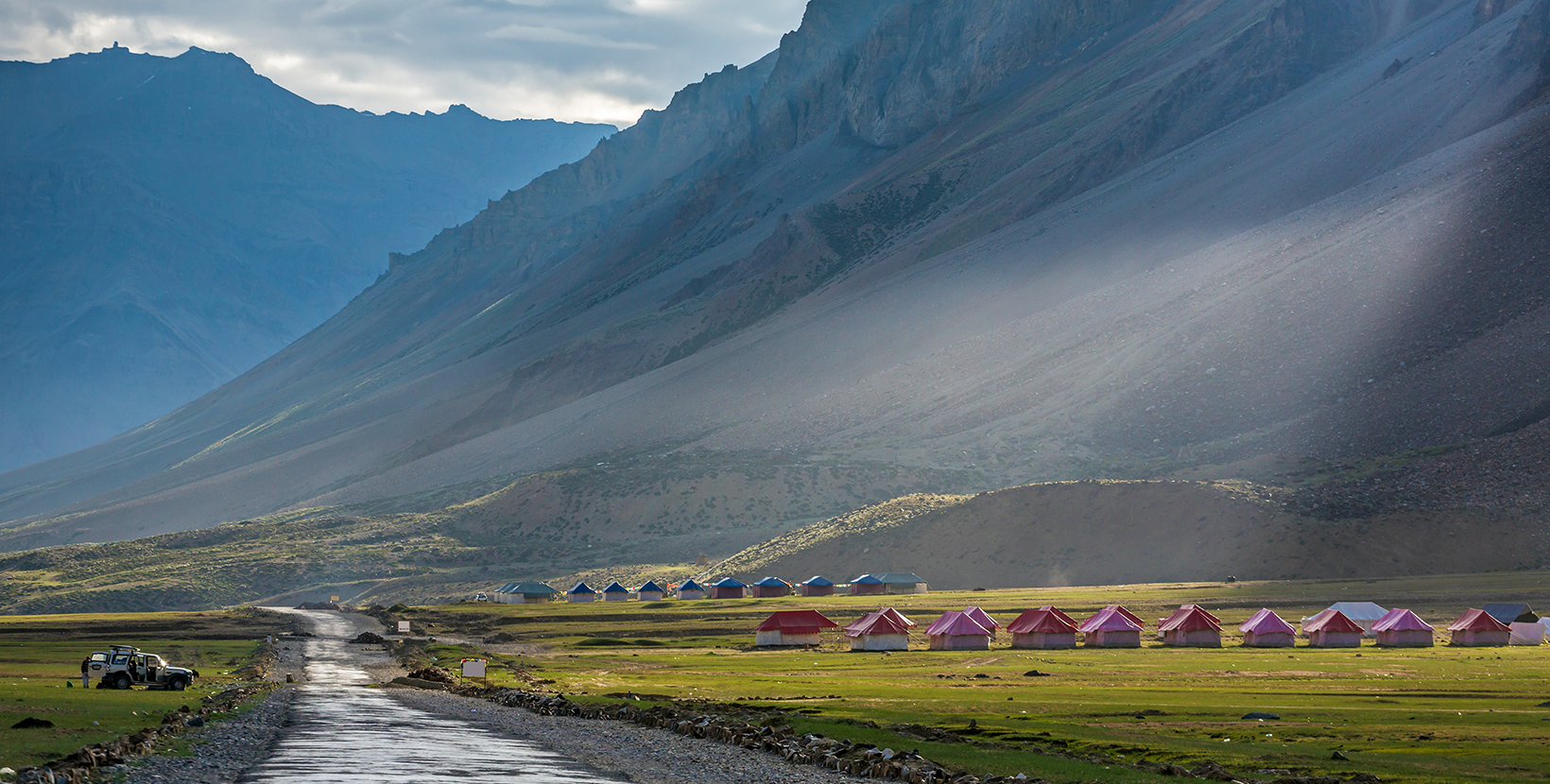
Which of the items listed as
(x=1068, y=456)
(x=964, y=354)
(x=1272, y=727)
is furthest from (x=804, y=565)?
(x=1272, y=727)

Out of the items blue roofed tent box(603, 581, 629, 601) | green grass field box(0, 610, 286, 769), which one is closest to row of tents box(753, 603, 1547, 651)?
green grass field box(0, 610, 286, 769)

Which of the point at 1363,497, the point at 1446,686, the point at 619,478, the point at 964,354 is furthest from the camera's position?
the point at 964,354

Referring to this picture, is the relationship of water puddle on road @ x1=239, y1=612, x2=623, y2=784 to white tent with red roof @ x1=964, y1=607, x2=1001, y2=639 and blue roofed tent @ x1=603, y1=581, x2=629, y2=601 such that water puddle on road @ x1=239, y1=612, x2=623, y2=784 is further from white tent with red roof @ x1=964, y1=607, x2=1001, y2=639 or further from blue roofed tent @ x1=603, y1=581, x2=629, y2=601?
blue roofed tent @ x1=603, y1=581, x2=629, y2=601

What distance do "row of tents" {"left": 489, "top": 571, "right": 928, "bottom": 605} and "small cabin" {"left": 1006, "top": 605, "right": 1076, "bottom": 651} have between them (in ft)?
125

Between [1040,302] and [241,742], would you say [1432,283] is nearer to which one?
[1040,302]

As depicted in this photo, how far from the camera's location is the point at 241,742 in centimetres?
3275

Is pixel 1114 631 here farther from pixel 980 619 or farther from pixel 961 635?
pixel 961 635

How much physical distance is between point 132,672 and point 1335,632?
56.4m

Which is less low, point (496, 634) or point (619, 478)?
point (619, 478)

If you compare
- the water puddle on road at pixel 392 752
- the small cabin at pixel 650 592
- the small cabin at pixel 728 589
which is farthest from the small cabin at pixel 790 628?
the small cabin at pixel 650 592

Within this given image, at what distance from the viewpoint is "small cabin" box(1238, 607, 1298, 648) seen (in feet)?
223

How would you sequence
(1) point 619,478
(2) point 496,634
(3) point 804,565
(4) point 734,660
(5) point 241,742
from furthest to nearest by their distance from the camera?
(1) point 619,478 → (3) point 804,565 → (2) point 496,634 → (4) point 734,660 → (5) point 241,742

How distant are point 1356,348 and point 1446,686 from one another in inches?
4255

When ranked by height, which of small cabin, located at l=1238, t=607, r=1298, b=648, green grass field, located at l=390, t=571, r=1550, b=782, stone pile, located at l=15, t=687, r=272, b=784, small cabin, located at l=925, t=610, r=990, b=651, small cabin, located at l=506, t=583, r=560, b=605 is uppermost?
small cabin, located at l=506, t=583, r=560, b=605
